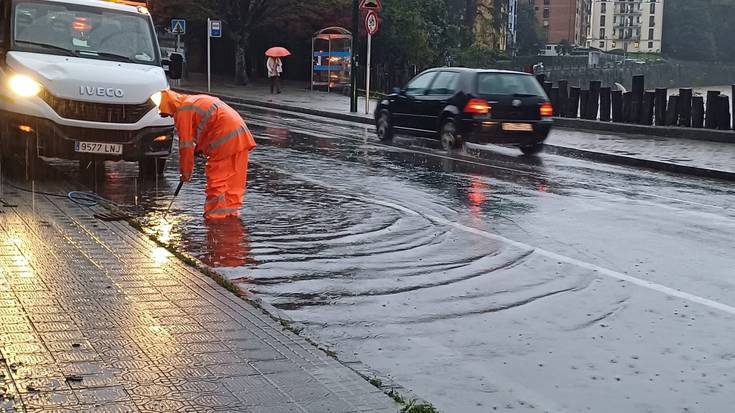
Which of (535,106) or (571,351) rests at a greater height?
(535,106)

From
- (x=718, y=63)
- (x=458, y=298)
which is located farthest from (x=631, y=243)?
(x=718, y=63)

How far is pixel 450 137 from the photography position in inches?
764

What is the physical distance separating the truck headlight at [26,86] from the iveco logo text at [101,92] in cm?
53

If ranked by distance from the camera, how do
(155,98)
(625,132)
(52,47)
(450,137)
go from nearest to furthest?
(155,98)
(52,47)
(450,137)
(625,132)

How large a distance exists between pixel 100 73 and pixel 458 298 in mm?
6686

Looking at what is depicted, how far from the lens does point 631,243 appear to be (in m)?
9.74

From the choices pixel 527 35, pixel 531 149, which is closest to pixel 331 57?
pixel 531 149

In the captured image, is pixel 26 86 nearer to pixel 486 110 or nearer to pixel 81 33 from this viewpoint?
pixel 81 33

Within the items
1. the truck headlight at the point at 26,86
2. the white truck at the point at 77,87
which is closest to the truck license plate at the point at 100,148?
the white truck at the point at 77,87

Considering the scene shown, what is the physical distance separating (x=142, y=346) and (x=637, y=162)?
1454 centimetres

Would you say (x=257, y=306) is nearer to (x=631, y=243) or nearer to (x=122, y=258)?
(x=122, y=258)

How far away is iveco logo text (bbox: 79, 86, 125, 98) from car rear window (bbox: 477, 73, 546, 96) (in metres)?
8.69

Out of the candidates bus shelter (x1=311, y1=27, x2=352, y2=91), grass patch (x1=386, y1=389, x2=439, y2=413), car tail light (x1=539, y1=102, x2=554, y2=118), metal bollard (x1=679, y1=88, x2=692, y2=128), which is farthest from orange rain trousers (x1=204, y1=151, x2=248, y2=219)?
bus shelter (x1=311, y1=27, x2=352, y2=91)

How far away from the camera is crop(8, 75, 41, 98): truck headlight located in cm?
1196
